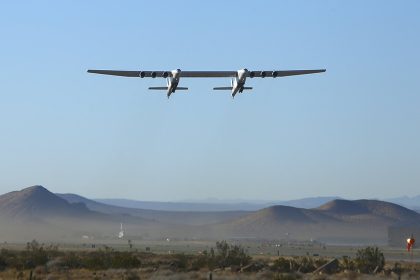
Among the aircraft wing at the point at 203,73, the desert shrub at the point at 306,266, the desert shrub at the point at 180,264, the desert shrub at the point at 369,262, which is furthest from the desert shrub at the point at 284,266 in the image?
the aircraft wing at the point at 203,73

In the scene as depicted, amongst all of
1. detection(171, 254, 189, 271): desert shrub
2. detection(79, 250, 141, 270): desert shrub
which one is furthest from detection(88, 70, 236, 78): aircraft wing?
detection(171, 254, 189, 271): desert shrub

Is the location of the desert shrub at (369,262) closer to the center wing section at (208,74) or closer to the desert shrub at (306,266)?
the desert shrub at (306,266)

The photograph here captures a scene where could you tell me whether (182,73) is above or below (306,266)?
above

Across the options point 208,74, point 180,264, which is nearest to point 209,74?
point 208,74

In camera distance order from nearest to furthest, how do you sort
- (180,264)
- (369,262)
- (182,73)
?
1. (182,73)
2. (180,264)
3. (369,262)

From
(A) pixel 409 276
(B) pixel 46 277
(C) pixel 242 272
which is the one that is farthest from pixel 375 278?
(B) pixel 46 277

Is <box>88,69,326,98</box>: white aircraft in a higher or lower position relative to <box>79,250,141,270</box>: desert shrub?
higher

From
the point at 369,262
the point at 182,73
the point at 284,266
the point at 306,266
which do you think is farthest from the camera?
the point at 369,262

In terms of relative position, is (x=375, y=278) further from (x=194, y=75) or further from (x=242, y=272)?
(x=194, y=75)

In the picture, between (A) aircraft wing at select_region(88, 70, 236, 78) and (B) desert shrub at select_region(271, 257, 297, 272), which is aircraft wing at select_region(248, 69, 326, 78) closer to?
(A) aircraft wing at select_region(88, 70, 236, 78)

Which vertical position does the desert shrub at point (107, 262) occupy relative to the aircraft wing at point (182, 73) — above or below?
below

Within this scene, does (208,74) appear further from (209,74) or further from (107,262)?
(107,262)

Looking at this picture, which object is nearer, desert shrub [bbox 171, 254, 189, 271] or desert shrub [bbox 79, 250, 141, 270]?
desert shrub [bbox 171, 254, 189, 271]
